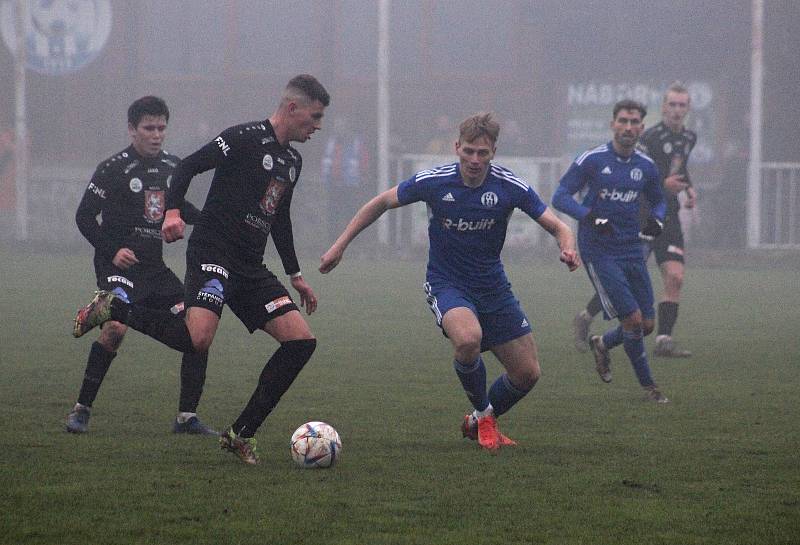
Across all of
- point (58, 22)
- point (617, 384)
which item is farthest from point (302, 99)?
point (58, 22)

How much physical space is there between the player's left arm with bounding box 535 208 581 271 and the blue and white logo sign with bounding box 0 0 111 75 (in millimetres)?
24937

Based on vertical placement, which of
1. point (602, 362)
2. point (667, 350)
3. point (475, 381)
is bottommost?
point (667, 350)

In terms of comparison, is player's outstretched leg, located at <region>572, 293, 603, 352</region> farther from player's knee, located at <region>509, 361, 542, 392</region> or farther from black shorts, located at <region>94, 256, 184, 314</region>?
black shorts, located at <region>94, 256, 184, 314</region>

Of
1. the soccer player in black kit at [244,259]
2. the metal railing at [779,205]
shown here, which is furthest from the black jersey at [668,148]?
the metal railing at [779,205]

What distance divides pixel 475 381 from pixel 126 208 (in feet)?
8.25

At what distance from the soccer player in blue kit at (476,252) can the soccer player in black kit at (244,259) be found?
0.54 metres

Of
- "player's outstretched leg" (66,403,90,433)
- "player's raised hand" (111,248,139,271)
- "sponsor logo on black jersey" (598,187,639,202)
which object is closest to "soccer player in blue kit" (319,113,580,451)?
"player's raised hand" (111,248,139,271)

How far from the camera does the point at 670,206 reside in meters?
13.5

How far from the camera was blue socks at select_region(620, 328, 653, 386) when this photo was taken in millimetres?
10086

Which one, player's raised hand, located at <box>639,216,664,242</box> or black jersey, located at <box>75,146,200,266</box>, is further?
player's raised hand, located at <box>639,216,664,242</box>

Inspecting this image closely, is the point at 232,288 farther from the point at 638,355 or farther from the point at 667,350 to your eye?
the point at 667,350

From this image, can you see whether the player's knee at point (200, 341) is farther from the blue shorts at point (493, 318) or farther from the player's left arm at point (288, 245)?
the blue shorts at point (493, 318)

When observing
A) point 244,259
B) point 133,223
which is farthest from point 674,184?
point 244,259

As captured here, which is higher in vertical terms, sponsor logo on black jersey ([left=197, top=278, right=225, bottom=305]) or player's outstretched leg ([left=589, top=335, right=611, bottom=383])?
sponsor logo on black jersey ([left=197, top=278, right=225, bottom=305])
